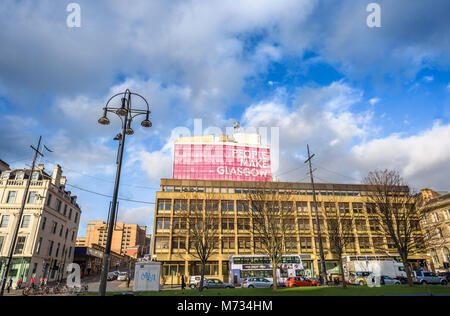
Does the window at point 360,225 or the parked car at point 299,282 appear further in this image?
the window at point 360,225

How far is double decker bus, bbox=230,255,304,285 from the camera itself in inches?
1505

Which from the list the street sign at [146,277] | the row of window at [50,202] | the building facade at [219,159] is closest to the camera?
the street sign at [146,277]

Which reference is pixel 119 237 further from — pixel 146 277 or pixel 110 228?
pixel 110 228

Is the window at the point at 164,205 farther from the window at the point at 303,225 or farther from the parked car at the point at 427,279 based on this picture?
the parked car at the point at 427,279

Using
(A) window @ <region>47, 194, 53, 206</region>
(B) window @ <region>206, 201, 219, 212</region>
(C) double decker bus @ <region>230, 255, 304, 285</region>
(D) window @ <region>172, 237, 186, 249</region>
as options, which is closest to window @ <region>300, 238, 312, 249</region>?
(C) double decker bus @ <region>230, 255, 304, 285</region>

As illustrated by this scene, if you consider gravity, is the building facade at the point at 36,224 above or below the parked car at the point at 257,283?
above

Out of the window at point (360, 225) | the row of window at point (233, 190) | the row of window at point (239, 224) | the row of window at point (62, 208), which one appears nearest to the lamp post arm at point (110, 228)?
the row of window at point (239, 224)

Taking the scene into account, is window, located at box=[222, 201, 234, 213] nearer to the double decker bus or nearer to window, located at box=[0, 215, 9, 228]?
the double decker bus

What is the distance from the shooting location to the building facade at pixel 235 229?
51.7 m

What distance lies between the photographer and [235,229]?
182ft

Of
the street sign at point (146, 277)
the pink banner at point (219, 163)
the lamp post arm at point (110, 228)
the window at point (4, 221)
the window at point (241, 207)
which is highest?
the pink banner at point (219, 163)

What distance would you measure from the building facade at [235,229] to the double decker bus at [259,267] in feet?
35.5

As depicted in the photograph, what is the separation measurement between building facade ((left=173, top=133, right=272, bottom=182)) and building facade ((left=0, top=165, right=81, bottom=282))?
32.3 metres
